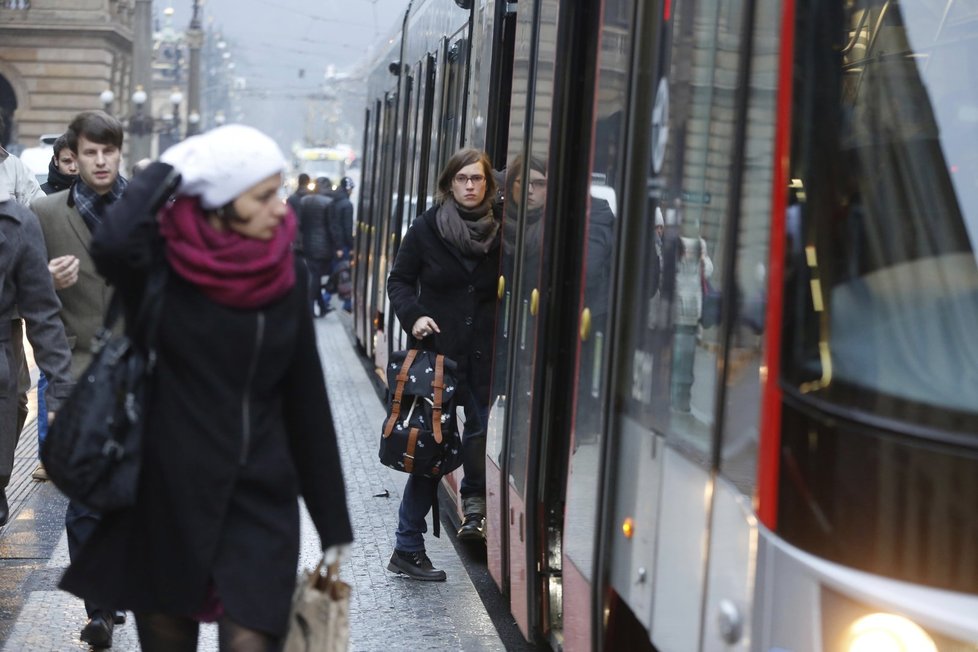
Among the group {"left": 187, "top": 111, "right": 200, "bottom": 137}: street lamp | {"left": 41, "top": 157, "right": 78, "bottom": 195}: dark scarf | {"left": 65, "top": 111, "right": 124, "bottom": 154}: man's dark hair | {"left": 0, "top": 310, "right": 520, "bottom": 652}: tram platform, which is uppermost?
{"left": 187, "top": 111, "right": 200, "bottom": 137}: street lamp

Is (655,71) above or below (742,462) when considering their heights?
above

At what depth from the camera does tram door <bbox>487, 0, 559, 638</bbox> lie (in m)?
5.20

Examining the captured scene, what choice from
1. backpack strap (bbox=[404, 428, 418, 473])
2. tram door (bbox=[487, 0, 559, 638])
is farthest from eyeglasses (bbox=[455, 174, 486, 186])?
backpack strap (bbox=[404, 428, 418, 473])

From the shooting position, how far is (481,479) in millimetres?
7113

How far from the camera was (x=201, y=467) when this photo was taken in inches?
133

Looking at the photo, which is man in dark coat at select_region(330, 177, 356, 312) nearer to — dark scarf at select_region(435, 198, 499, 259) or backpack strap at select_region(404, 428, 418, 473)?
dark scarf at select_region(435, 198, 499, 259)

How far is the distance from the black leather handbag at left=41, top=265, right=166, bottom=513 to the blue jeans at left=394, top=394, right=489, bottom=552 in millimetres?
3300

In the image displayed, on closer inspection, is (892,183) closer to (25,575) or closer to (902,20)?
(902,20)

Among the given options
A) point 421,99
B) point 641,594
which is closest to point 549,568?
point 641,594

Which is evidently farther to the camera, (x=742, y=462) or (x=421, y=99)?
(x=421, y=99)

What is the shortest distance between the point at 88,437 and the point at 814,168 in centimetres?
153

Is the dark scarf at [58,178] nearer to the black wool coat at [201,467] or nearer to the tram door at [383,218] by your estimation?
the black wool coat at [201,467]

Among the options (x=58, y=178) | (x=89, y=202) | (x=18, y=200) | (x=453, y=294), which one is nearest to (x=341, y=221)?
(x=18, y=200)

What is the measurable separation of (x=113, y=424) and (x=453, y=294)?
11.5 feet
